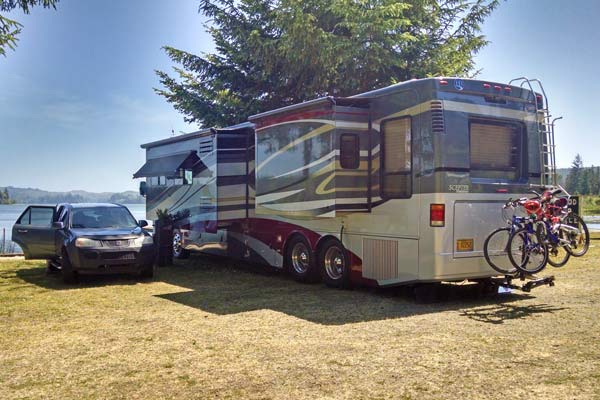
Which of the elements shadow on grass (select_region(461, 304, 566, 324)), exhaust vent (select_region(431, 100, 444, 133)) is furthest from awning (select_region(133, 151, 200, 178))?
shadow on grass (select_region(461, 304, 566, 324))

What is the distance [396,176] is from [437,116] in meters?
1.15

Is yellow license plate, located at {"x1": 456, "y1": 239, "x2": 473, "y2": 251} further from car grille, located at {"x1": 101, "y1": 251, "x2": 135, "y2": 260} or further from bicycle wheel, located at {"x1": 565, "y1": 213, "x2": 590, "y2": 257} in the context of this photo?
car grille, located at {"x1": 101, "y1": 251, "x2": 135, "y2": 260}

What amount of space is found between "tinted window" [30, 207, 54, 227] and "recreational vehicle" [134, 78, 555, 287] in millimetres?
4934

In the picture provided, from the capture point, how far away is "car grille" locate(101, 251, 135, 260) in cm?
1142

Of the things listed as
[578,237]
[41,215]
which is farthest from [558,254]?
[41,215]

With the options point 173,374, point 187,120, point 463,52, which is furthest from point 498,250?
point 187,120

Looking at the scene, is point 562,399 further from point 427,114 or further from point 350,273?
point 350,273

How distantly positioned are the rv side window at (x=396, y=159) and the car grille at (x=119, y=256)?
5207 millimetres

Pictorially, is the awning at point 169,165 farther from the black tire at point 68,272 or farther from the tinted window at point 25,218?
the black tire at point 68,272

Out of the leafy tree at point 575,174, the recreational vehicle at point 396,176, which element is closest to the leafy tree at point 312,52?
the recreational vehicle at point 396,176

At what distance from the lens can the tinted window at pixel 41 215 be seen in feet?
44.0

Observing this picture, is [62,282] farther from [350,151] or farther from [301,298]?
[350,151]

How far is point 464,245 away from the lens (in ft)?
28.6

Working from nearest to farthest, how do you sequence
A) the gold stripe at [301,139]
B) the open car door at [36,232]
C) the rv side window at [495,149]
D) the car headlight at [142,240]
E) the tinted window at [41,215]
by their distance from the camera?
1. the rv side window at [495,149]
2. the gold stripe at [301,139]
3. the car headlight at [142,240]
4. the open car door at [36,232]
5. the tinted window at [41,215]
